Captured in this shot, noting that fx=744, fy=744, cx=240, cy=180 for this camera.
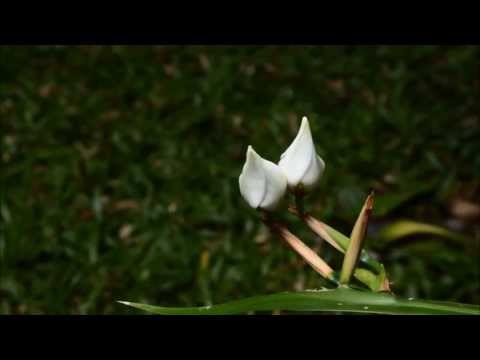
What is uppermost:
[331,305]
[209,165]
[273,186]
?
[209,165]

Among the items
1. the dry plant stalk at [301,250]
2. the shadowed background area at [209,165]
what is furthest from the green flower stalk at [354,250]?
the shadowed background area at [209,165]

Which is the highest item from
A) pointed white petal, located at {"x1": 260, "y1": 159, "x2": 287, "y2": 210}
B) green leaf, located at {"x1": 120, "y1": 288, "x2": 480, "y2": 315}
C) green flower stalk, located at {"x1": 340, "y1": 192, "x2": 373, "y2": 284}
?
pointed white petal, located at {"x1": 260, "y1": 159, "x2": 287, "y2": 210}

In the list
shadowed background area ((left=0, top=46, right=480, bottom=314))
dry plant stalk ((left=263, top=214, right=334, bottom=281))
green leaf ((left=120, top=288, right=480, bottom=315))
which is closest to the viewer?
green leaf ((left=120, top=288, right=480, bottom=315))

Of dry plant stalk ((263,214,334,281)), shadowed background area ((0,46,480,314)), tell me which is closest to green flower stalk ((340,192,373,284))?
dry plant stalk ((263,214,334,281))

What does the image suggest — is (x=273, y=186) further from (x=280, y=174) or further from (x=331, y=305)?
(x=331, y=305)

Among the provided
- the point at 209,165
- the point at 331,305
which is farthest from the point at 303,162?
the point at 209,165

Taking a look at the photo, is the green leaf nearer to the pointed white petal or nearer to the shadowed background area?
the pointed white petal

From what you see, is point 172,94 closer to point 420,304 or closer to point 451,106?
point 451,106

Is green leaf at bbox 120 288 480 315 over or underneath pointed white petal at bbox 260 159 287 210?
underneath

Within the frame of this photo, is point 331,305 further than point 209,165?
No
